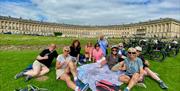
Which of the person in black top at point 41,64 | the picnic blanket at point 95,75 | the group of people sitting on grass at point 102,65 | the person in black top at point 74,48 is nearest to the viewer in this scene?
the group of people sitting on grass at point 102,65

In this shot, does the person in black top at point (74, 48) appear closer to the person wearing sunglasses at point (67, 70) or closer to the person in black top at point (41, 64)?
the person in black top at point (41, 64)

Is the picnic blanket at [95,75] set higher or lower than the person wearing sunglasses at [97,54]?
lower

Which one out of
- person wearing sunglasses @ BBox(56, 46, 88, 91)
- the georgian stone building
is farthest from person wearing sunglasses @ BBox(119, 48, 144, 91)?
the georgian stone building

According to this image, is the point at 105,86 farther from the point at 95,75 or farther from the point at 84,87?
the point at 95,75

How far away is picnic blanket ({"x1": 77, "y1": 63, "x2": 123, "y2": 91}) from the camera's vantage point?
9.81m

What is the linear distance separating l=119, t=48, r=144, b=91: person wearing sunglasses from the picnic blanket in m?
0.35

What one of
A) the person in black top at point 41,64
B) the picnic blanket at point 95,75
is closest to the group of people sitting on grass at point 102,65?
the person in black top at point 41,64

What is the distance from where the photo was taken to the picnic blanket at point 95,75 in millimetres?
9812

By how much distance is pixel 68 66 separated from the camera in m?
10.1

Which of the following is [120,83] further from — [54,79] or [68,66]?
[54,79]

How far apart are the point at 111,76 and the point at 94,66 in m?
1.19

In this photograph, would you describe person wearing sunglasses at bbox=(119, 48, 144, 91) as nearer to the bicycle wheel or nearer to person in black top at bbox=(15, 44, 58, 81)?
person in black top at bbox=(15, 44, 58, 81)

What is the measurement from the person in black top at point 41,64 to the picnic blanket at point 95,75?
1.61 m

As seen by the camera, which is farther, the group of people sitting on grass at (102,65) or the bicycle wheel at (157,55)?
the bicycle wheel at (157,55)
